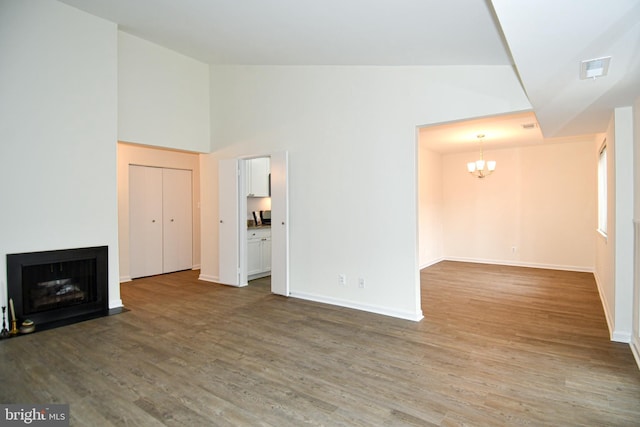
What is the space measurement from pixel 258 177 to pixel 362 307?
10.6ft

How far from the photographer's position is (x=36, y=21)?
3.59 metres

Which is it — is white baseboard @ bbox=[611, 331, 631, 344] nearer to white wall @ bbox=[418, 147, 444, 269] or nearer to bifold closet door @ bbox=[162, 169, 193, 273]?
white wall @ bbox=[418, 147, 444, 269]

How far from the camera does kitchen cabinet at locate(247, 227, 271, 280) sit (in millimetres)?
5797

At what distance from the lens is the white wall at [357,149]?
358 cm

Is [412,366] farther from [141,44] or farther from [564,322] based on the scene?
[141,44]

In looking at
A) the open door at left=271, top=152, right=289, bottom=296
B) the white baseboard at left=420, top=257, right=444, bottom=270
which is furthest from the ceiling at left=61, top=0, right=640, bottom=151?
the white baseboard at left=420, top=257, right=444, bottom=270

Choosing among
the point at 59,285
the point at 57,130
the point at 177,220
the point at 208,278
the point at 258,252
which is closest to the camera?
the point at 57,130

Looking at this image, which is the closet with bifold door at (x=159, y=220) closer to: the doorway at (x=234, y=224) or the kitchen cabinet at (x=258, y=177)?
the doorway at (x=234, y=224)

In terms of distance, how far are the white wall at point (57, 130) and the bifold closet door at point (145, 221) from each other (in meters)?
1.90

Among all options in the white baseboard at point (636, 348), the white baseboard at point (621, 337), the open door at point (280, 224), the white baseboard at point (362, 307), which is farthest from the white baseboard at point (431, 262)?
the white baseboard at point (636, 348)

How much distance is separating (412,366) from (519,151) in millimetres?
6076

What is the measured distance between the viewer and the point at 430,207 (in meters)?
7.47

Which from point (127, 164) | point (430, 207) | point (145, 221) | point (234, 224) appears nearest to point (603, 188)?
point (430, 207)

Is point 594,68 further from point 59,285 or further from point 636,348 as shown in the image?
point 59,285
